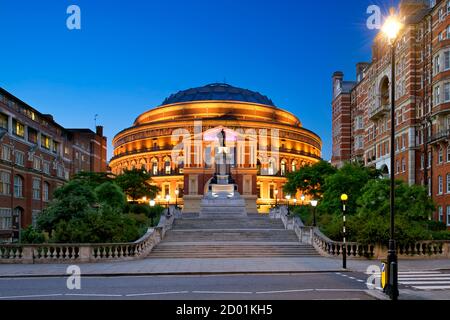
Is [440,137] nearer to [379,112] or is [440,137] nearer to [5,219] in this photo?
[379,112]

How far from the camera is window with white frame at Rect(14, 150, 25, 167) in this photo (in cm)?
8188

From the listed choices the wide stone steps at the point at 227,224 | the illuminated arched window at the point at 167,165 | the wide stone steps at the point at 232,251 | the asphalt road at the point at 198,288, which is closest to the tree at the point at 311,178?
the wide stone steps at the point at 227,224

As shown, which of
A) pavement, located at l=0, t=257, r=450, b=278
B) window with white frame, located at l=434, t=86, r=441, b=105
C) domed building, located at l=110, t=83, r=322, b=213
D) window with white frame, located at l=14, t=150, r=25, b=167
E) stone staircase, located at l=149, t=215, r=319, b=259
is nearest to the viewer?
pavement, located at l=0, t=257, r=450, b=278

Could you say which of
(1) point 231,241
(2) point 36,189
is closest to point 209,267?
(1) point 231,241

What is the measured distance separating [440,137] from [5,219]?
5569cm

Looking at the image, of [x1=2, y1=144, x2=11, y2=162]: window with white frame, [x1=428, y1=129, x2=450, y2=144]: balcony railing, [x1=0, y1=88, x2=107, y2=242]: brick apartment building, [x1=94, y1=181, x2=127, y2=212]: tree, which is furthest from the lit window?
[x1=428, y1=129, x2=450, y2=144]: balcony railing

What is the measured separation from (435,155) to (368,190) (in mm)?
19015

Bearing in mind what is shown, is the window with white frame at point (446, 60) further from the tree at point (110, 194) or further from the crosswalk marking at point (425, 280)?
the crosswalk marking at point (425, 280)

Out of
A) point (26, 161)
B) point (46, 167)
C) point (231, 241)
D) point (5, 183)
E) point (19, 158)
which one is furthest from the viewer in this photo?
point (46, 167)

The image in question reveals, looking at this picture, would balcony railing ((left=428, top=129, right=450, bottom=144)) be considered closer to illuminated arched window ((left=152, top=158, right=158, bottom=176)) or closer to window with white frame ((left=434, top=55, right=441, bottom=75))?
window with white frame ((left=434, top=55, right=441, bottom=75))

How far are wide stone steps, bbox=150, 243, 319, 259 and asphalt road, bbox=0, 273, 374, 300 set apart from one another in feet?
38.7

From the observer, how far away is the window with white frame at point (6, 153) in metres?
76.7

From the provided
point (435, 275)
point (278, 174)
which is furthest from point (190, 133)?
point (435, 275)

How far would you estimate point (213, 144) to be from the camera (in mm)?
122875
